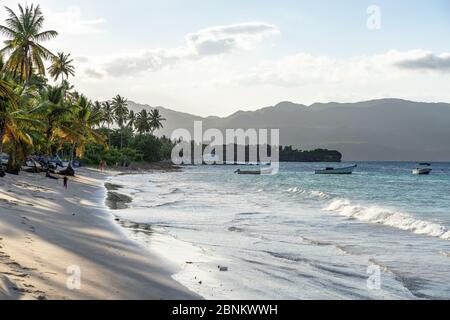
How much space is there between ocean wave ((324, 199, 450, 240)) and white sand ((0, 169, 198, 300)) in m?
13.9

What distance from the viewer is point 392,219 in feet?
82.7

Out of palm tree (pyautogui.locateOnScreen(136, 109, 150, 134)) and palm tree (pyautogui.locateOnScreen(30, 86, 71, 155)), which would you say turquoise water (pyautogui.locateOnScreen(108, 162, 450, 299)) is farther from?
palm tree (pyautogui.locateOnScreen(136, 109, 150, 134))

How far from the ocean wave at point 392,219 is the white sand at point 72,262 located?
13.9 m

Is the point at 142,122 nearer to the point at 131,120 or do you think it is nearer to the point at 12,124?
the point at 131,120

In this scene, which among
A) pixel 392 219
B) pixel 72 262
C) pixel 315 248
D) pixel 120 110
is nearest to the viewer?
pixel 72 262

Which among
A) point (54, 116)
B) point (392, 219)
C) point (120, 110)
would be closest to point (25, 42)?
point (54, 116)

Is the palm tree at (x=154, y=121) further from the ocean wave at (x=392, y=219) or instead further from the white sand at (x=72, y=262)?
the white sand at (x=72, y=262)

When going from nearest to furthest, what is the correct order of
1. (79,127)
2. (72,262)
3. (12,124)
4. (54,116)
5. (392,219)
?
(72,262)
(392,219)
(12,124)
(54,116)
(79,127)

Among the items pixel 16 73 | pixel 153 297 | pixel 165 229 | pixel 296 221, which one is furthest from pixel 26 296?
pixel 16 73

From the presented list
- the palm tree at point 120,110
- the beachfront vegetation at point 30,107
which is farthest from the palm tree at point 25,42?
the palm tree at point 120,110

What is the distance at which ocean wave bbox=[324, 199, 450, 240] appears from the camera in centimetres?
2094

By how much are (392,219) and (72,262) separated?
1937cm

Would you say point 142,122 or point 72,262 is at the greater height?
point 142,122

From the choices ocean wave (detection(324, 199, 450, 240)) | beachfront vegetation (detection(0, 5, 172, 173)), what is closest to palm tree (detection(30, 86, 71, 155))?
beachfront vegetation (detection(0, 5, 172, 173))
